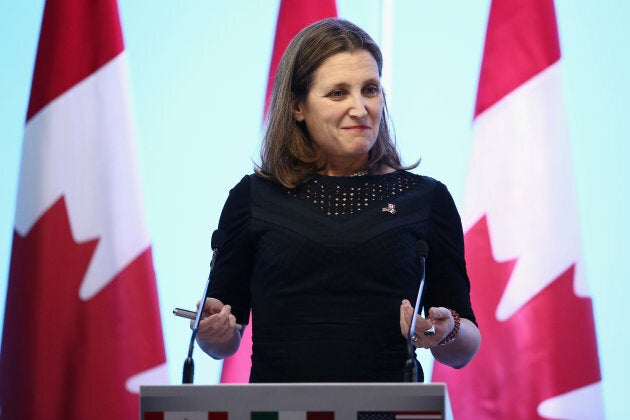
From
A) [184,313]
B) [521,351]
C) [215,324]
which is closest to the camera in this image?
[184,313]

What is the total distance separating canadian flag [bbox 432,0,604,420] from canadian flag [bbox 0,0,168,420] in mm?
1073

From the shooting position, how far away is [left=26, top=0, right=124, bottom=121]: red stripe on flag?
333 centimetres

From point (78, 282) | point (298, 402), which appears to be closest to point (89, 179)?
point (78, 282)

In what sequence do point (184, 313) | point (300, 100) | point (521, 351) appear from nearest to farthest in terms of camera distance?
point (184, 313) < point (300, 100) < point (521, 351)

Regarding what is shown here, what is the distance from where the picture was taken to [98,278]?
3.23m

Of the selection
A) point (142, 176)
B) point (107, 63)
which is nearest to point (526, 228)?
point (142, 176)

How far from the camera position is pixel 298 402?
130cm

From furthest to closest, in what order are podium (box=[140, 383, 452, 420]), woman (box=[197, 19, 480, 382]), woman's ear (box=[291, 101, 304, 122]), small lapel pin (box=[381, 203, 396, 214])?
woman's ear (box=[291, 101, 304, 122]) → small lapel pin (box=[381, 203, 396, 214]) → woman (box=[197, 19, 480, 382]) → podium (box=[140, 383, 452, 420])

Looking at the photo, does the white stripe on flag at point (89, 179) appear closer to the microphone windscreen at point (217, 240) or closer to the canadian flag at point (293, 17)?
the canadian flag at point (293, 17)

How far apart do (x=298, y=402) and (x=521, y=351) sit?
1.92m

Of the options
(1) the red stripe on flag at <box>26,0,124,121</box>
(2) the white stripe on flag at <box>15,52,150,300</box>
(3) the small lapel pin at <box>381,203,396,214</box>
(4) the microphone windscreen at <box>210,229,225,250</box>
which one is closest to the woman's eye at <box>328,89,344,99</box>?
(3) the small lapel pin at <box>381,203,396,214</box>

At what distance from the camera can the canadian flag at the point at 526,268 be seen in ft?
9.98

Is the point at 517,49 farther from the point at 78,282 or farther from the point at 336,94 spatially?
the point at 78,282

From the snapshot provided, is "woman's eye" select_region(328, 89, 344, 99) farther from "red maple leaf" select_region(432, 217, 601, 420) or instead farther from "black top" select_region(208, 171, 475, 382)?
"red maple leaf" select_region(432, 217, 601, 420)
